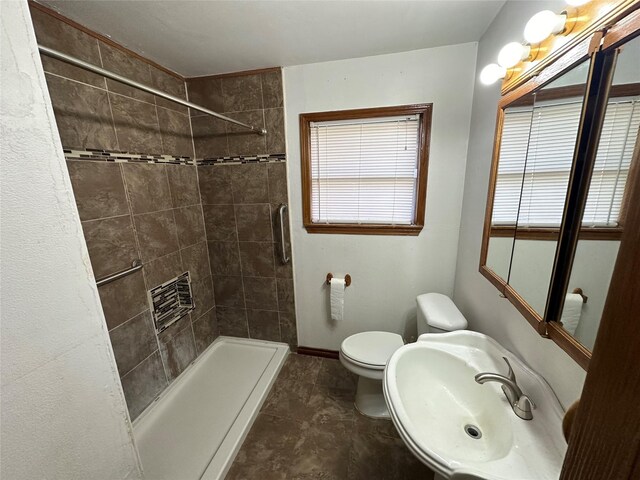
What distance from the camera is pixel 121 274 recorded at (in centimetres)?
144

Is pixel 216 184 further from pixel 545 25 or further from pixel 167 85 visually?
pixel 545 25

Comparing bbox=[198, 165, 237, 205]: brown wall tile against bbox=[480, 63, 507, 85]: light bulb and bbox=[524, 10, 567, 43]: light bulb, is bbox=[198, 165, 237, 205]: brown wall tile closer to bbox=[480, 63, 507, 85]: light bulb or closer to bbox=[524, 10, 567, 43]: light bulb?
bbox=[480, 63, 507, 85]: light bulb

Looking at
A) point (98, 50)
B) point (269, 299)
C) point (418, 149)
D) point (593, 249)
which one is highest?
point (98, 50)

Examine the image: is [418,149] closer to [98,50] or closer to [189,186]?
[189,186]

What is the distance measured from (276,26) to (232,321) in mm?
2212

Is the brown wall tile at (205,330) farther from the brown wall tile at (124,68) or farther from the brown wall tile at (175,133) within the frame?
the brown wall tile at (124,68)

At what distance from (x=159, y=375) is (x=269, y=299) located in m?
0.92

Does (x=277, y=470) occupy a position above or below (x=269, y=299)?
below

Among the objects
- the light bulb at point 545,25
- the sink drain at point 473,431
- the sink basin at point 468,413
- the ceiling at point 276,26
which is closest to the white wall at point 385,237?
the ceiling at point 276,26

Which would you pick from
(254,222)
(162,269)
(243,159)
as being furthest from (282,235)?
(162,269)

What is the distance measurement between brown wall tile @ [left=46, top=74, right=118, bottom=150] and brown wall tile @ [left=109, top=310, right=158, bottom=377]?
3.37 ft

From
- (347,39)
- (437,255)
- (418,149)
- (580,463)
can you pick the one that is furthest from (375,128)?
(580,463)

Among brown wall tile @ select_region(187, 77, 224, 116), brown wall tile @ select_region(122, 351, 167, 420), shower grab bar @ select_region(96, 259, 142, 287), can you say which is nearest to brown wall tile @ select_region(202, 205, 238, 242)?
shower grab bar @ select_region(96, 259, 142, 287)

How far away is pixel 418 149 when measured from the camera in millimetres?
1691
